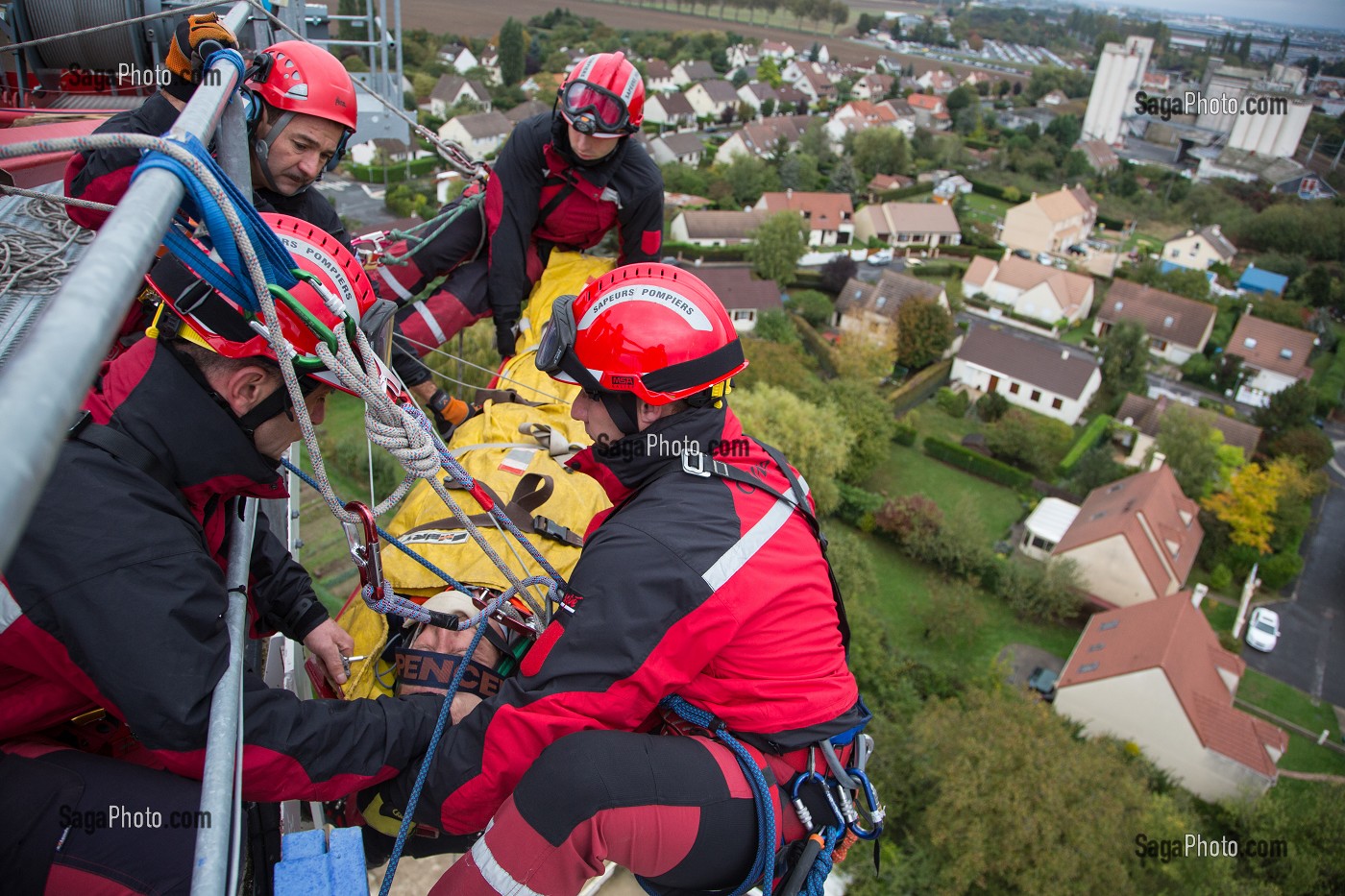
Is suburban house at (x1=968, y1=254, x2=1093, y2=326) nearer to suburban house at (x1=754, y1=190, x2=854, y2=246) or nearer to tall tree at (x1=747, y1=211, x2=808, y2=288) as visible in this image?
suburban house at (x1=754, y1=190, x2=854, y2=246)

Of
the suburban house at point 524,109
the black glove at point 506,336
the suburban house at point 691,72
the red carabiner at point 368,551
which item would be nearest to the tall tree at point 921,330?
the suburban house at point 524,109

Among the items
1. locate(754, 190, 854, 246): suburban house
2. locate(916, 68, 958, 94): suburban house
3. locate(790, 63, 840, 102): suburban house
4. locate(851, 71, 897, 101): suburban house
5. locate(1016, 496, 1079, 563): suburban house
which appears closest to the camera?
locate(1016, 496, 1079, 563): suburban house

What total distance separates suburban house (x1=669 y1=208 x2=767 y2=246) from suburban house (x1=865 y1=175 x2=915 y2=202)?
17.0m

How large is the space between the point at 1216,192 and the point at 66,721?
8142 cm

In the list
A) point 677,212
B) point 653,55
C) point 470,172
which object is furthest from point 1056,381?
point 653,55

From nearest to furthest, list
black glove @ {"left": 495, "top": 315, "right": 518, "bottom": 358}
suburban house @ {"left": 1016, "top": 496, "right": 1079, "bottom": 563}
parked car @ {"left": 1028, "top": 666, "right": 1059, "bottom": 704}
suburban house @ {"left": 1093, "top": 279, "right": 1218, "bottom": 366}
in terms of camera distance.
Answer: black glove @ {"left": 495, "top": 315, "right": 518, "bottom": 358} → parked car @ {"left": 1028, "top": 666, "right": 1059, "bottom": 704} → suburban house @ {"left": 1016, "top": 496, "right": 1079, "bottom": 563} → suburban house @ {"left": 1093, "top": 279, "right": 1218, "bottom": 366}

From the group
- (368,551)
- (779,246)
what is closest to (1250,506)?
(779,246)

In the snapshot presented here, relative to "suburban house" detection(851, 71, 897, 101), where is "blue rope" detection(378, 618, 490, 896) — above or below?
above

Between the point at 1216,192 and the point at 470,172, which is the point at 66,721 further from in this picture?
the point at 1216,192

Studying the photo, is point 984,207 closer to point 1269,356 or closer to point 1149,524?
point 1269,356

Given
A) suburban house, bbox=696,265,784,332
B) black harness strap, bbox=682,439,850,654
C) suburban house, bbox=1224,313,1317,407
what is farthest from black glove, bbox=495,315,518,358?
suburban house, bbox=1224,313,1317,407

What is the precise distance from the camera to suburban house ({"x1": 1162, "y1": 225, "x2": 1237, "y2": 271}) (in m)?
54.4

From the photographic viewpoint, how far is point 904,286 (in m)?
39.3

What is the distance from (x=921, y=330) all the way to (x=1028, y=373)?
15.1 feet
